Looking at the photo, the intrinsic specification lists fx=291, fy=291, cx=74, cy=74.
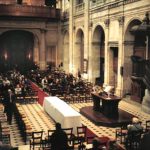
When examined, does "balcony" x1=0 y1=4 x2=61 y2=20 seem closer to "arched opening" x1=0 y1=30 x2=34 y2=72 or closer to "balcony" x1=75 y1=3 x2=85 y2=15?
"arched opening" x1=0 y1=30 x2=34 y2=72

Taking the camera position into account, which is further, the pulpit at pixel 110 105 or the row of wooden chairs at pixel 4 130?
the pulpit at pixel 110 105

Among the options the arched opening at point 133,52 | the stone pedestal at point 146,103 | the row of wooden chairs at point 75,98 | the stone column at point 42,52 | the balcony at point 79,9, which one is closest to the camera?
the stone pedestal at point 146,103

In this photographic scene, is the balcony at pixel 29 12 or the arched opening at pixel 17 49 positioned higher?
the balcony at pixel 29 12

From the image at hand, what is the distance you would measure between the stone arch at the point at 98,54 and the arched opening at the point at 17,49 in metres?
8.65

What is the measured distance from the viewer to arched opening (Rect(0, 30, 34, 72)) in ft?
99.4

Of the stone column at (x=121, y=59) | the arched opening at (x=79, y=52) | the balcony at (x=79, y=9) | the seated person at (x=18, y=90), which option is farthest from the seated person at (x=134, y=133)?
the arched opening at (x=79, y=52)

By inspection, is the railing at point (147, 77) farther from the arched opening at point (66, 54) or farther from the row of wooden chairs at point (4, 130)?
the arched opening at point (66, 54)

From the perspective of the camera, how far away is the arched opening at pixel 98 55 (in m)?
23.4

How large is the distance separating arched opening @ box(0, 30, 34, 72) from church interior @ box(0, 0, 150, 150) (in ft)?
0.34

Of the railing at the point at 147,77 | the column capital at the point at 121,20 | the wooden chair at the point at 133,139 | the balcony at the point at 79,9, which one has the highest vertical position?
the balcony at the point at 79,9

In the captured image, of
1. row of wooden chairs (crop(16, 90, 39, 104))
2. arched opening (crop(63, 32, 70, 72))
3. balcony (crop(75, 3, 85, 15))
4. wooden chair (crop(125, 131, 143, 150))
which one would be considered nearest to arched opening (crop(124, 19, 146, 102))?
row of wooden chairs (crop(16, 90, 39, 104))

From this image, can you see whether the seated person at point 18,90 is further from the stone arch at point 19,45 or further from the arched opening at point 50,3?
the arched opening at point 50,3

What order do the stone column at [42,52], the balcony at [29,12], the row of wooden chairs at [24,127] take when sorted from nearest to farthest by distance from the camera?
the row of wooden chairs at [24,127] < the balcony at [29,12] < the stone column at [42,52]

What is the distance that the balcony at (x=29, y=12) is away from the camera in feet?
91.6
